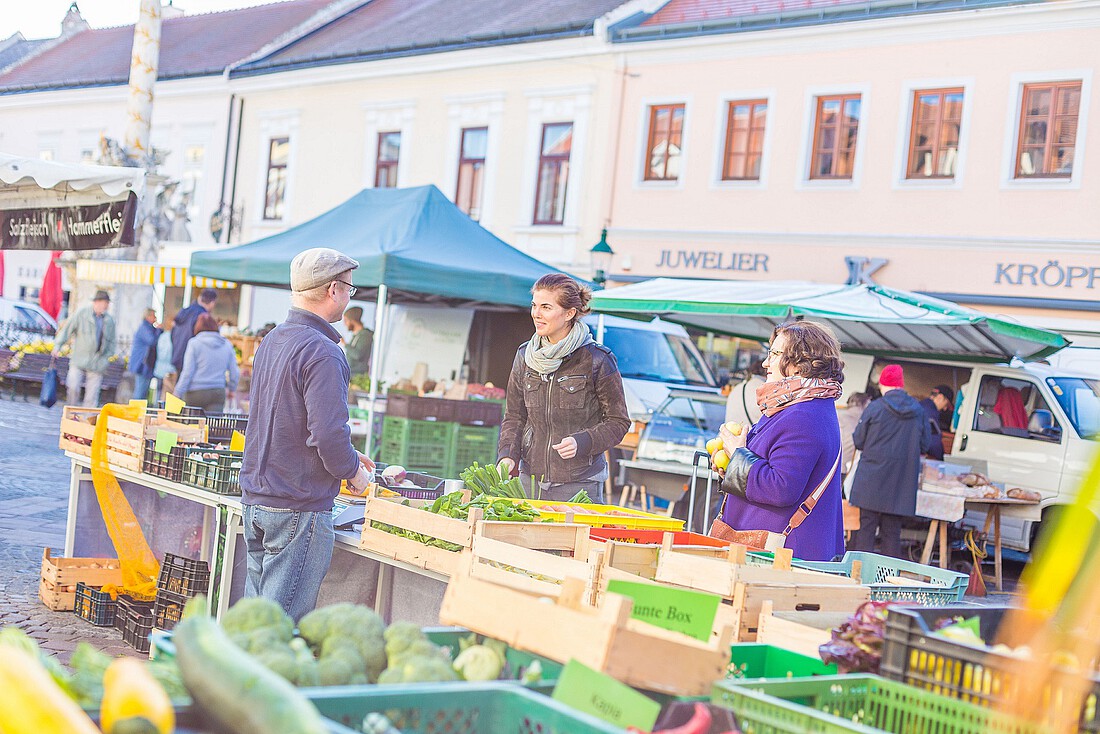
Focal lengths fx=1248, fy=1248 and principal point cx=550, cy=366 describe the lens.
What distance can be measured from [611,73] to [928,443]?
11237 millimetres

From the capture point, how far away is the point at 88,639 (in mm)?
6699

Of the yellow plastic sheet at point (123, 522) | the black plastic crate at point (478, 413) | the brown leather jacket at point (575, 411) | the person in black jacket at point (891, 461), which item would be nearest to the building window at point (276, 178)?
the black plastic crate at point (478, 413)

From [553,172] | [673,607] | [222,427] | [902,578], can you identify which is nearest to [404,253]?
[222,427]

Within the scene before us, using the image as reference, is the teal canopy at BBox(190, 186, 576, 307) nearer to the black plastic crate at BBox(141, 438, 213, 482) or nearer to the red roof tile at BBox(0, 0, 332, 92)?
the black plastic crate at BBox(141, 438, 213, 482)

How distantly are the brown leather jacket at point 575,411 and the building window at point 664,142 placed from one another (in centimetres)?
1463

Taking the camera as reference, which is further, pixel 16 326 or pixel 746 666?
pixel 16 326

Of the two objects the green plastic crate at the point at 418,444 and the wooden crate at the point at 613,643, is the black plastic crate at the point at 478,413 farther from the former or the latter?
the wooden crate at the point at 613,643

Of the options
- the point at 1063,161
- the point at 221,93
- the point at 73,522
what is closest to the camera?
the point at 73,522

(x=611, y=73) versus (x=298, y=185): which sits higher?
(x=611, y=73)

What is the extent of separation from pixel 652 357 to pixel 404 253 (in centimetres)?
483

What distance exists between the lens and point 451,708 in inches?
86.7

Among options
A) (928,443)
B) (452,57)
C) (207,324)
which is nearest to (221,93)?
(452,57)

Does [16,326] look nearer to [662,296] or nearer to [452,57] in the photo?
[452,57]

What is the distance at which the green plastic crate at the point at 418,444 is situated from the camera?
42.4ft
